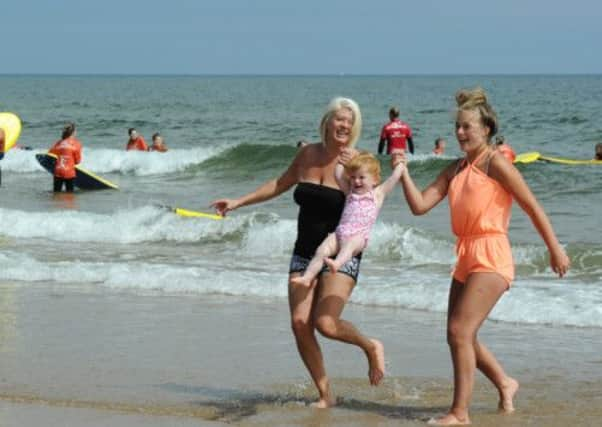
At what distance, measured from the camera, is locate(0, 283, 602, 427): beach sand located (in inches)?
220

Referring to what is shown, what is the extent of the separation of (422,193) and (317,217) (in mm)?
526

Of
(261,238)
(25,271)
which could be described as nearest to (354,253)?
(25,271)

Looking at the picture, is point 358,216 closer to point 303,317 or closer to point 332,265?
point 332,265

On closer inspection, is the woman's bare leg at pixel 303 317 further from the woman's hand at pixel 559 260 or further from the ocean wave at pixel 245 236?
the ocean wave at pixel 245 236

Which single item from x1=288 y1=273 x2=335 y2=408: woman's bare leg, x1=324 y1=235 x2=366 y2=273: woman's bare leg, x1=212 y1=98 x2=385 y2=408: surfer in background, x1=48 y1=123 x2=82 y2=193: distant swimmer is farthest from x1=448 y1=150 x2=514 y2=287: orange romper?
x1=48 y1=123 x2=82 y2=193: distant swimmer

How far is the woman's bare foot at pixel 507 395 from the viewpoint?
555cm

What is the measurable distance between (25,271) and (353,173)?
616 centimetres

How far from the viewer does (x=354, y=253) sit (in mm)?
5289

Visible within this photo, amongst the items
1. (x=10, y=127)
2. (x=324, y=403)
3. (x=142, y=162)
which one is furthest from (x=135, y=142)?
(x=324, y=403)

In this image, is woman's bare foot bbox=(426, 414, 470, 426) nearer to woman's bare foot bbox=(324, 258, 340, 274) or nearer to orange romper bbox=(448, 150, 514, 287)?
orange romper bbox=(448, 150, 514, 287)

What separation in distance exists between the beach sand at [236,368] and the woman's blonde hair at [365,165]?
121 cm

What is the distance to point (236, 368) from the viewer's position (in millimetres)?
6758

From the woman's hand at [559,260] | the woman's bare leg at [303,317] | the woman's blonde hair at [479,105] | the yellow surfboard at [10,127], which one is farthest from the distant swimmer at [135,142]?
the woman's hand at [559,260]

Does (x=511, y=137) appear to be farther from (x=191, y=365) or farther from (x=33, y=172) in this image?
(x=191, y=365)
